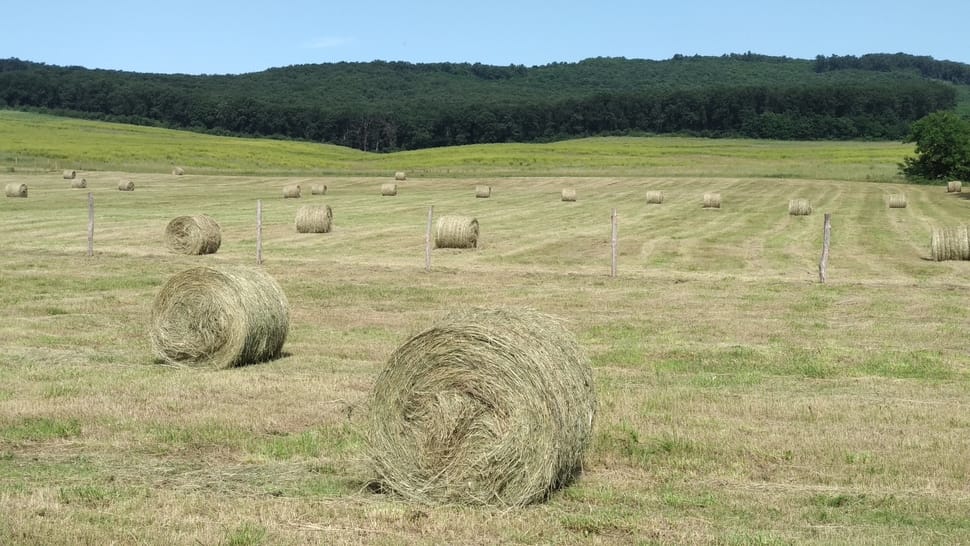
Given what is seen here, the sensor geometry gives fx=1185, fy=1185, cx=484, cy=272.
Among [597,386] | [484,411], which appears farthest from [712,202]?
[484,411]

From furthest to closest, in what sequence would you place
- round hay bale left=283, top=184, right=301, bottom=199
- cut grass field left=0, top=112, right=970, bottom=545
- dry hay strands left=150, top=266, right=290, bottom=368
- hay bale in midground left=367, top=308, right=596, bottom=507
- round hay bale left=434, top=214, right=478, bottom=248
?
1. round hay bale left=283, top=184, right=301, bottom=199
2. round hay bale left=434, top=214, right=478, bottom=248
3. dry hay strands left=150, top=266, right=290, bottom=368
4. hay bale in midground left=367, top=308, right=596, bottom=507
5. cut grass field left=0, top=112, right=970, bottom=545

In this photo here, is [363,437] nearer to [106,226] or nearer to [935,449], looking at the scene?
[935,449]

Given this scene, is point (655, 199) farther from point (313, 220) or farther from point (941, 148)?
point (941, 148)

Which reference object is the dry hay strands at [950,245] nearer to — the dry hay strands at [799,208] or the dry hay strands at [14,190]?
the dry hay strands at [799,208]

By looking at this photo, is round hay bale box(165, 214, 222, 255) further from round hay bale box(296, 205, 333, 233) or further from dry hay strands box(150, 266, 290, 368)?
dry hay strands box(150, 266, 290, 368)

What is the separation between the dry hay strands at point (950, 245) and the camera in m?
28.0

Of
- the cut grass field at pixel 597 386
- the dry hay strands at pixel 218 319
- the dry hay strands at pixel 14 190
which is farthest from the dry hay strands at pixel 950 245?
the dry hay strands at pixel 14 190

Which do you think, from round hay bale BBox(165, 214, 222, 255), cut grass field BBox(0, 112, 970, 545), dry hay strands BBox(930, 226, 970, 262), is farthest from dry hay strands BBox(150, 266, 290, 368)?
dry hay strands BBox(930, 226, 970, 262)

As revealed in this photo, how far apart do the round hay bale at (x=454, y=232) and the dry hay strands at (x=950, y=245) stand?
37.0 feet

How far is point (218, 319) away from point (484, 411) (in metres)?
6.45

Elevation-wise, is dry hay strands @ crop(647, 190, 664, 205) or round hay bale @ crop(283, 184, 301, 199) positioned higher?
dry hay strands @ crop(647, 190, 664, 205)

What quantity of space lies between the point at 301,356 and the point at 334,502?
681 cm

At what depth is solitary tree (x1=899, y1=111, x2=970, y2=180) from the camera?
65375 mm

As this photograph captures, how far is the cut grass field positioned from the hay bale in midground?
0.92 feet
